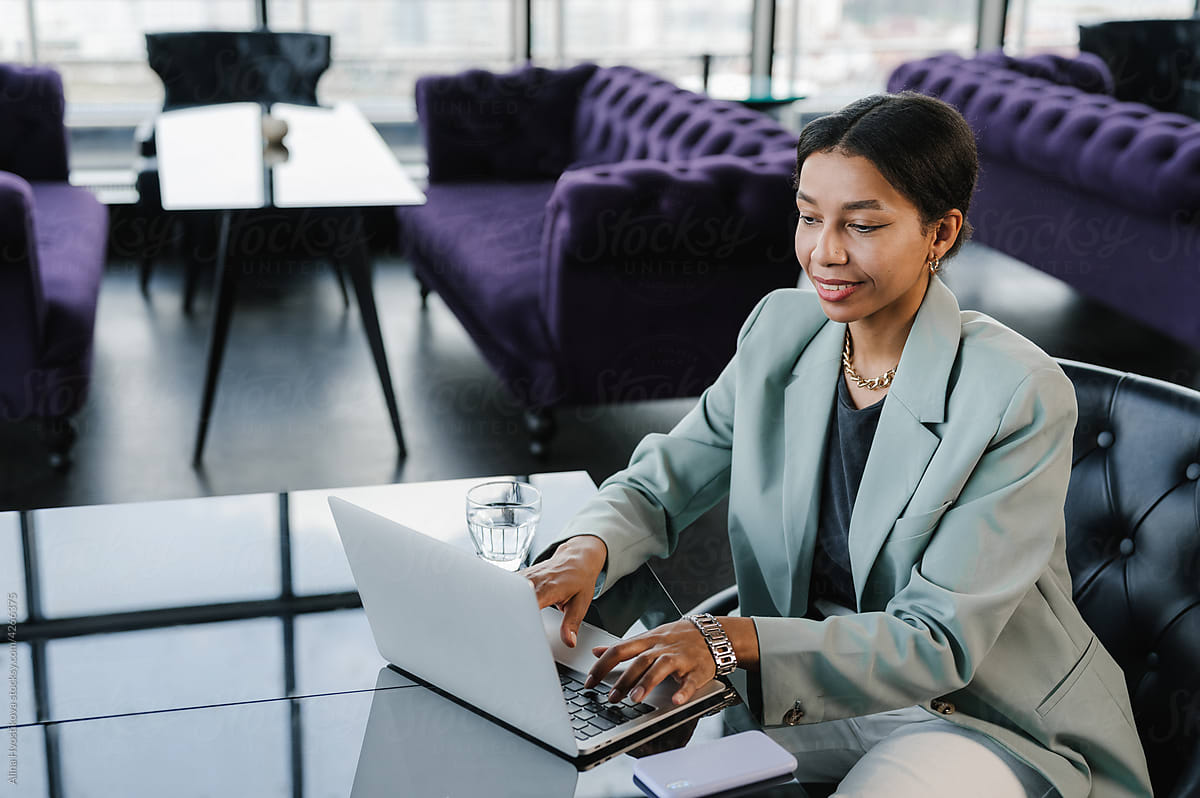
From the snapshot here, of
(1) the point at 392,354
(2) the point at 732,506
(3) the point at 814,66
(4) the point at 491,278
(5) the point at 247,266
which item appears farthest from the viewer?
(3) the point at 814,66

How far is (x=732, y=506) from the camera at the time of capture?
160cm

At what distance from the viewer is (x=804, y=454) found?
60.3 inches

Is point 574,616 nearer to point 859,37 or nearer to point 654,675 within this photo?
point 654,675

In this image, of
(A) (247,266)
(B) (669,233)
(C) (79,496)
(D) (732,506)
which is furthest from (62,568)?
(A) (247,266)

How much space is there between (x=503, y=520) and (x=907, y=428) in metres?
0.49

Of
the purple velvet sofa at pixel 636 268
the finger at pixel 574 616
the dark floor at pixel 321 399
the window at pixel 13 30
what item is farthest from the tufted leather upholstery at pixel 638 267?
the window at pixel 13 30

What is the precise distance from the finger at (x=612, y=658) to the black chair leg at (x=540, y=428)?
2.34 metres

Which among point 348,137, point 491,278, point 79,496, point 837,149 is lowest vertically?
point 79,496

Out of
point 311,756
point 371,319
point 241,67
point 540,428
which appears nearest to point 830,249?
point 311,756

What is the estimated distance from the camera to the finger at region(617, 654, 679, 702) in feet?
3.78

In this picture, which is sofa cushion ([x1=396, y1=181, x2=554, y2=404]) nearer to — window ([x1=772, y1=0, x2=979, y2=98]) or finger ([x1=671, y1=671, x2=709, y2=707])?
finger ([x1=671, y1=671, x2=709, y2=707])

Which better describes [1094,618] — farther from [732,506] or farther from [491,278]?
[491,278]

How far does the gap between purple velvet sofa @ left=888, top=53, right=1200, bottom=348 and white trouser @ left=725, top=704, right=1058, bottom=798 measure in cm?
242

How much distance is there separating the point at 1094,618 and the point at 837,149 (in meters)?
0.63
